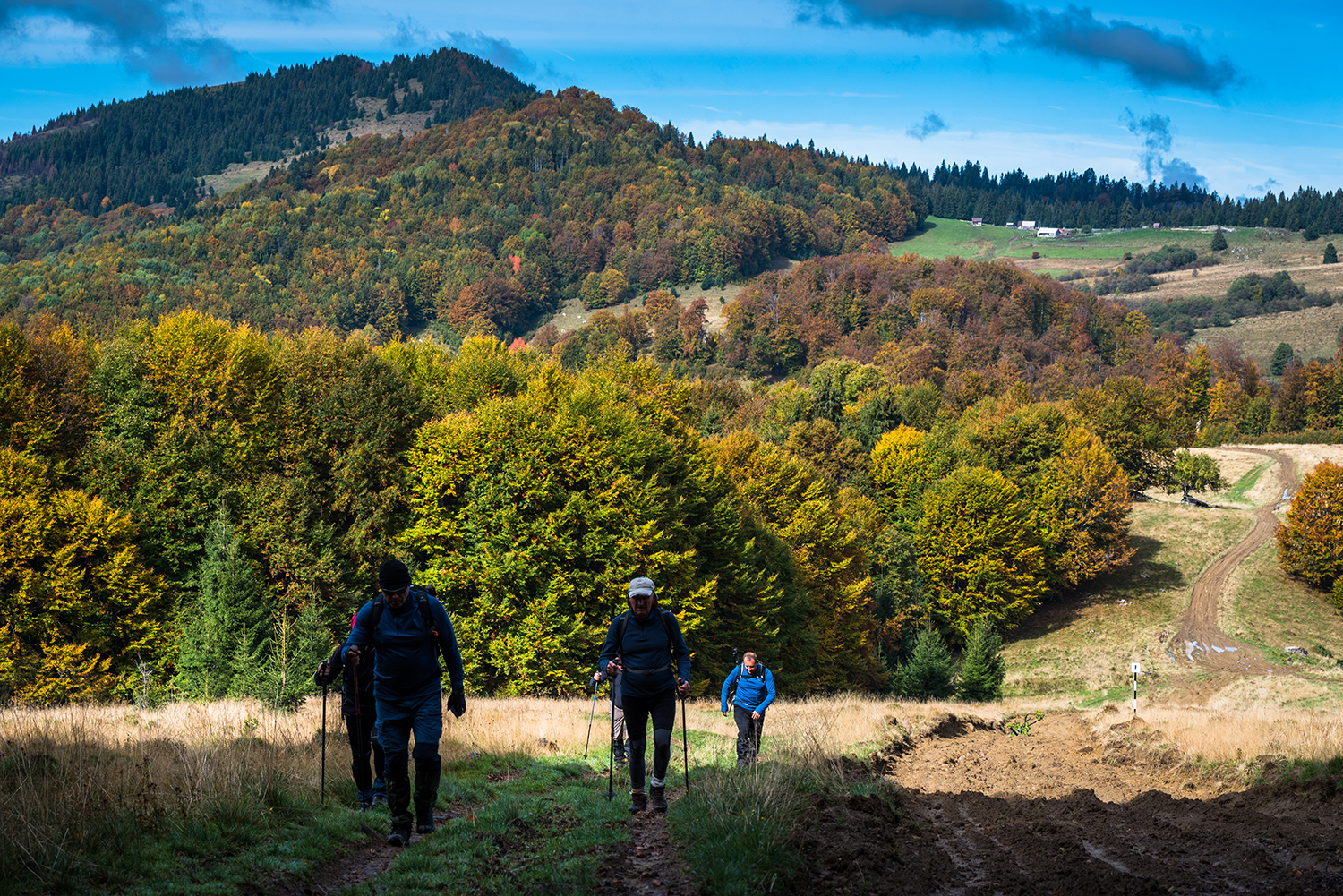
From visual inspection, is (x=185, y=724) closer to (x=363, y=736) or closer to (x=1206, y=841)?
(x=363, y=736)

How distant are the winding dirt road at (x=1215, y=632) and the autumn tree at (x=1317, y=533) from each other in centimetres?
421

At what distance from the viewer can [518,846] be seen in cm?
801

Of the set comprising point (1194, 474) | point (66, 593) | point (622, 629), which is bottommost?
point (1194, 474)

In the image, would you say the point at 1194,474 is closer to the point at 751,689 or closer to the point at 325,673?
the point at 751,689

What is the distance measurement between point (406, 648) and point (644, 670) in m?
2.45

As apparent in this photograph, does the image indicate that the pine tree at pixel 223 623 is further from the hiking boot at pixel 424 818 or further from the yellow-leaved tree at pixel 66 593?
the hiking boot at pixel 424 818

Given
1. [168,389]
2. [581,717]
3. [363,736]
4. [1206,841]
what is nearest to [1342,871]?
[1206,841]

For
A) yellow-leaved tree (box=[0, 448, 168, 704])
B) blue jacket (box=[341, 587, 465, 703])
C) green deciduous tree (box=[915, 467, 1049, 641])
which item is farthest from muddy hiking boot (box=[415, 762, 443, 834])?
green deciduous tree (box=[915, 467, 1049, 641])

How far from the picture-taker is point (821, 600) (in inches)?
1916

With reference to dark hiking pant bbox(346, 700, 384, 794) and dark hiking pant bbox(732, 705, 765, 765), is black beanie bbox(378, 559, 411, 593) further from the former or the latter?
dark hiking pant bbox(732, 705, 765, 765)

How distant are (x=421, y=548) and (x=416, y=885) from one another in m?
28.1

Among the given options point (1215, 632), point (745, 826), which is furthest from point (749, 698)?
point (1215, 632)

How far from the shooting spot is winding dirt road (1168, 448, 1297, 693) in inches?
1941

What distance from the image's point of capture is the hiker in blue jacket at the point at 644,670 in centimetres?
903
